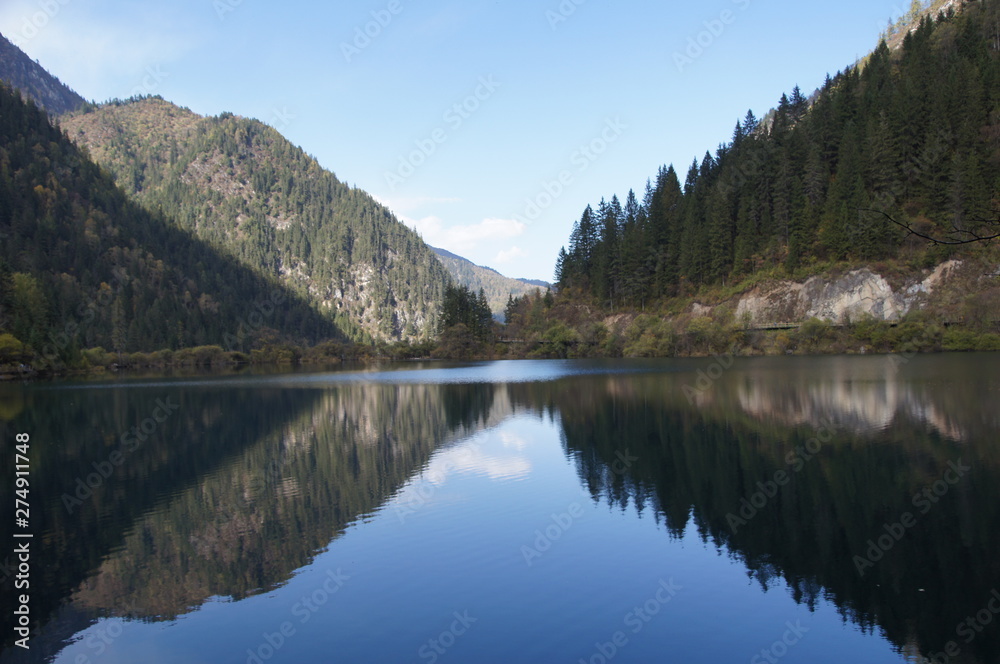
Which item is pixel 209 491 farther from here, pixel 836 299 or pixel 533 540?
pixel 836 299

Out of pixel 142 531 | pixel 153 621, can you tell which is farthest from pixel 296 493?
pixel 153 621

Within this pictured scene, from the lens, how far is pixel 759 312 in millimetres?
89000

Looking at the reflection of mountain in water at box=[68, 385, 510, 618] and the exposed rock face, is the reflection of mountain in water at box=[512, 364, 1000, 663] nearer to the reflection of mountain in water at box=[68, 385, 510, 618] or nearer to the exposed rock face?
the reflection of mountain in water at box=[68, 385, 510, 618]

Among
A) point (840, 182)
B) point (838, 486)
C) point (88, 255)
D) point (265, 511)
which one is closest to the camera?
point (838, 486)

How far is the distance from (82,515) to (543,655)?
1674 cm

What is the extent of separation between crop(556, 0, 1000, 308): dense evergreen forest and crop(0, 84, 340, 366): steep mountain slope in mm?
98845

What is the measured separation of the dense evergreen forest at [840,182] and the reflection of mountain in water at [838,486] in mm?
38007

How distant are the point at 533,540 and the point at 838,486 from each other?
393 inches

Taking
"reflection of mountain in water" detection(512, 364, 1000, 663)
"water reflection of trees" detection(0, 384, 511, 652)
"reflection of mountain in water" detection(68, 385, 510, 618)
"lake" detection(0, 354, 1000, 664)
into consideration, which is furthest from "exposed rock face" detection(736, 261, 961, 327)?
"reflection of mountain in water" detection(68, 385, 510, 618)

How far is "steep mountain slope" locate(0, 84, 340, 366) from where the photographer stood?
140 metres

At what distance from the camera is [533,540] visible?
16438 mm

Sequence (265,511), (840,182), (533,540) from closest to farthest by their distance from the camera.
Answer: (533,540) → (265,511) → (840,182)

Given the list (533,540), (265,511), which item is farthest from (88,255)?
(533,540)

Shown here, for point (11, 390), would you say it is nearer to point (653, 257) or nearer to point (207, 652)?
point (207, 652)
